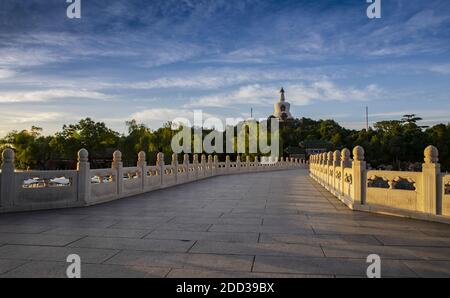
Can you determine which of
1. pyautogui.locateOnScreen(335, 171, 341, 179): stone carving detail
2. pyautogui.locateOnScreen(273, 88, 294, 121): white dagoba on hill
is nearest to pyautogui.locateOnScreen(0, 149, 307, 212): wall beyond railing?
pyautogui.locateOnScreen(335, 171, 341, 179): stone carving detail

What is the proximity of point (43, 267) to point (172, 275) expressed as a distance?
4.95 feet

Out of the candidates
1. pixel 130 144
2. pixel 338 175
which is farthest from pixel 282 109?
pixel 338 175

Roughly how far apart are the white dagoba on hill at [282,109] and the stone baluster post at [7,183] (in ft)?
284

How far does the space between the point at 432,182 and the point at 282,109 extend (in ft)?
291

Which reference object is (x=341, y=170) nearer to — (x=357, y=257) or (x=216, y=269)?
(x=357, y=257)

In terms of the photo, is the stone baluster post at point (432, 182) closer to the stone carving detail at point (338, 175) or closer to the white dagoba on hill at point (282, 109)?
the stone carving detail at point (338, 175)

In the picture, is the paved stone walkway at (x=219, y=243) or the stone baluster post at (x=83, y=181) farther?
the stone baluster post at (x=83, y=181)

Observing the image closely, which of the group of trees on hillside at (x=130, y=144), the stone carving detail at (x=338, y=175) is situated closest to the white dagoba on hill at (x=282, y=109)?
the group of trees on hillside at (x=130, y=144)

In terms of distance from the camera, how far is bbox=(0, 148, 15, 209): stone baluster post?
25.5ft

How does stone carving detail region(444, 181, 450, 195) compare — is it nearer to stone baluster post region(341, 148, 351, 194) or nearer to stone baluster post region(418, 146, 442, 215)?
stone baluster post region(418, 146, 442, 215)

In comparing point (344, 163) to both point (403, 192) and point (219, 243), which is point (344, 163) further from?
point (219, 243)

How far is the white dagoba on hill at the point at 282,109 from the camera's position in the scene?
92400mm

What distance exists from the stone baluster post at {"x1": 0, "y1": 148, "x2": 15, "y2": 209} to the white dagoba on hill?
86.5 meters

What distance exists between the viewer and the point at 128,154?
52219 millimetres
